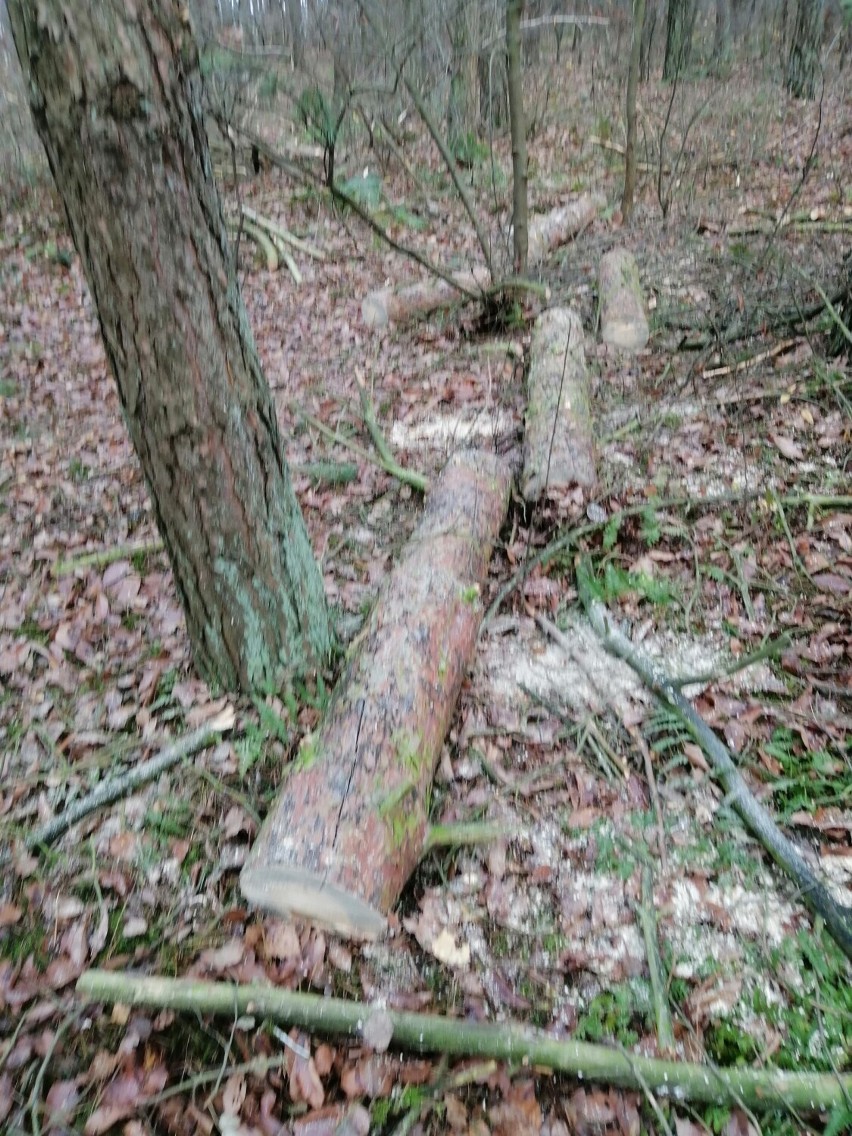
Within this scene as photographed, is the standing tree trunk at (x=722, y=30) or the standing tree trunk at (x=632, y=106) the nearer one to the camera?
the standing tree trunk at (x=632, y=106)

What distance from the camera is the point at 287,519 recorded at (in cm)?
307

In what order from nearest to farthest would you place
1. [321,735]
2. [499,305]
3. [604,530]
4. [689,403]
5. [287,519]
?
[321,735] → [287,519] → [604,530] → [689,403] → [499,305]

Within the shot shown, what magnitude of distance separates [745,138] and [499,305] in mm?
7278

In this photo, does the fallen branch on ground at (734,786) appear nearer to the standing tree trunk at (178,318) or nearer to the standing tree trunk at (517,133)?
the standing tree trunk at (178,318)

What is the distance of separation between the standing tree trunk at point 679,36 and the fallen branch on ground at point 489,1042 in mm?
17908

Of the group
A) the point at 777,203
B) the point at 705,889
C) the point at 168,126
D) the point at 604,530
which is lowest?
the point at 705,889

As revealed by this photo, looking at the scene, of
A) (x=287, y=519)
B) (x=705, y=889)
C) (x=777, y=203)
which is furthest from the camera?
(x=777, y=203)

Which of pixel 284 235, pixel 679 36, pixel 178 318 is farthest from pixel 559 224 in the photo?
A: pixel 679 36

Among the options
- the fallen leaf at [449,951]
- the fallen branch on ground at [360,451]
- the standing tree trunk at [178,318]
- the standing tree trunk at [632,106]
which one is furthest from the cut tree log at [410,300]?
the fallen leaf at [449,951]

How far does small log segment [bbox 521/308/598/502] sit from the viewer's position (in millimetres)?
4348

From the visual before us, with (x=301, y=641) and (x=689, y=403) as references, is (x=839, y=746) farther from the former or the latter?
A: (x=689, y=403)

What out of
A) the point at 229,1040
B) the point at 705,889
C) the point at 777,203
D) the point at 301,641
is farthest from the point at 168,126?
the point at 777,203

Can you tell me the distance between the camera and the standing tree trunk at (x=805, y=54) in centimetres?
1221

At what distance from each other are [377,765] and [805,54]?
1594cm
